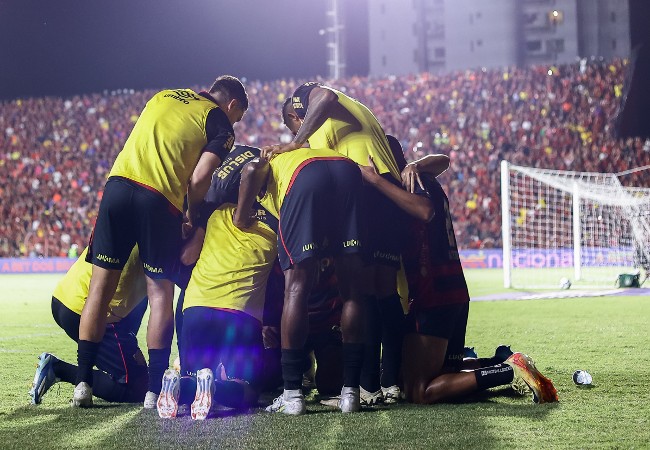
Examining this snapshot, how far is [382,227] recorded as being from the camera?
4.49m

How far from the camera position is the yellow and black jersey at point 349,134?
4.82 meters

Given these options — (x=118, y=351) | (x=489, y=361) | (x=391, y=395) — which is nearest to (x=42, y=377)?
(x=118, y=351)

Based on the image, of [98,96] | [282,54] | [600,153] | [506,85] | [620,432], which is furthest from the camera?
[282,54]

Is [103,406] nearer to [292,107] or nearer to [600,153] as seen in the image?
A: [292,107]

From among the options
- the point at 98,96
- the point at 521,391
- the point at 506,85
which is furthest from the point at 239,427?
the point at 98,96

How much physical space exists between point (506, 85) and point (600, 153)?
3.93m

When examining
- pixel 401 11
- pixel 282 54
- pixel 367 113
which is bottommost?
pixel 367 113

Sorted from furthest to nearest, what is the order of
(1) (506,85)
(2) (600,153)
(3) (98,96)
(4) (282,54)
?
(4) (282,54) → (3) (98,96) → (1) (506,85) → (2) (600,153)

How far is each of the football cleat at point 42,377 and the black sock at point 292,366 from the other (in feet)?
4.46

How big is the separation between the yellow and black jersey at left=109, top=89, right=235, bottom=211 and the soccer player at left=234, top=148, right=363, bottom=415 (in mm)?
438

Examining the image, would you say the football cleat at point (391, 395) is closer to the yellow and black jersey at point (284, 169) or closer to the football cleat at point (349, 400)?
the football cleat at point (349, 400)

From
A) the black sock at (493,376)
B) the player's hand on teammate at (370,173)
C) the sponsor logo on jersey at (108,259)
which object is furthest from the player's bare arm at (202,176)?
the black sock at (493,376)

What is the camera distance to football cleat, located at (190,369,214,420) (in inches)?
159

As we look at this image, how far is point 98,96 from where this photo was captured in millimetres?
29703
